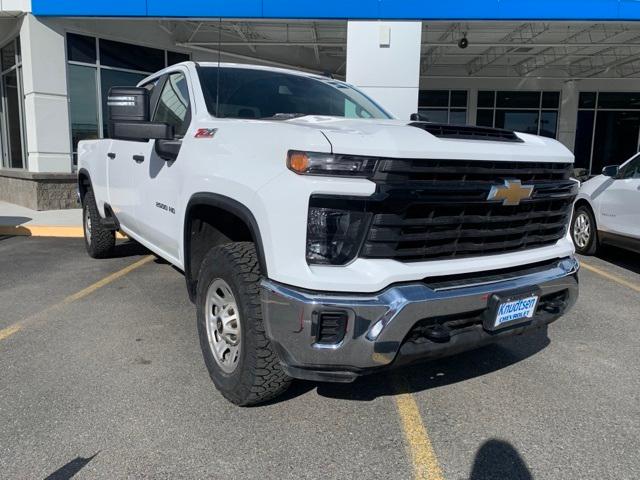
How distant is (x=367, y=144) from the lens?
246cm

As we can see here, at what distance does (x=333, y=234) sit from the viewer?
2.49 metres

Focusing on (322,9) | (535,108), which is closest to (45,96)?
(322,9)

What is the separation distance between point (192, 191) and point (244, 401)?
1.27m

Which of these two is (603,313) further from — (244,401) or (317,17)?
(317,17)

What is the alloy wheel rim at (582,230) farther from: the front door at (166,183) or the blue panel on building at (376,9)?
the front door at (166,183)

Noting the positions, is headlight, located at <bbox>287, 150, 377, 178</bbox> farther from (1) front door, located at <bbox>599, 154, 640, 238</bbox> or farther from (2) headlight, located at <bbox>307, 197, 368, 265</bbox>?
(1) front door, located at <bbox>599, 154, 640, 238</bbox>

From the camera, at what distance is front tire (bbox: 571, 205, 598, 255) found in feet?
24.1

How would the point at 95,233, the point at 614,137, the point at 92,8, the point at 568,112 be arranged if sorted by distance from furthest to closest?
the point at 614,137
the point at 568,112
the point at 92,8
the point at 95,233

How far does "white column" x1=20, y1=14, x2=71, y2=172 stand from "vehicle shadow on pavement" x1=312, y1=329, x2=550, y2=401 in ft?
33.6

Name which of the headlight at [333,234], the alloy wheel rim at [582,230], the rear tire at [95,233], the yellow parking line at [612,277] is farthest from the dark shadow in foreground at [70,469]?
the alloy wheel rim at [582,230]

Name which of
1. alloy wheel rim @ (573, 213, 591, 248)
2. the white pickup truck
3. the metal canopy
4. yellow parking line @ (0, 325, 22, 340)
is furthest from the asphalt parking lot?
the metal canopy

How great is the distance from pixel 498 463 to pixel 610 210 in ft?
17.2

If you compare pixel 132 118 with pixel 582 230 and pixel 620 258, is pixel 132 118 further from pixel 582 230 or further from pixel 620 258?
pixel 620 258

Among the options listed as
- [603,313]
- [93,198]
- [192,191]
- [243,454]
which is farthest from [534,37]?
[243,454]
